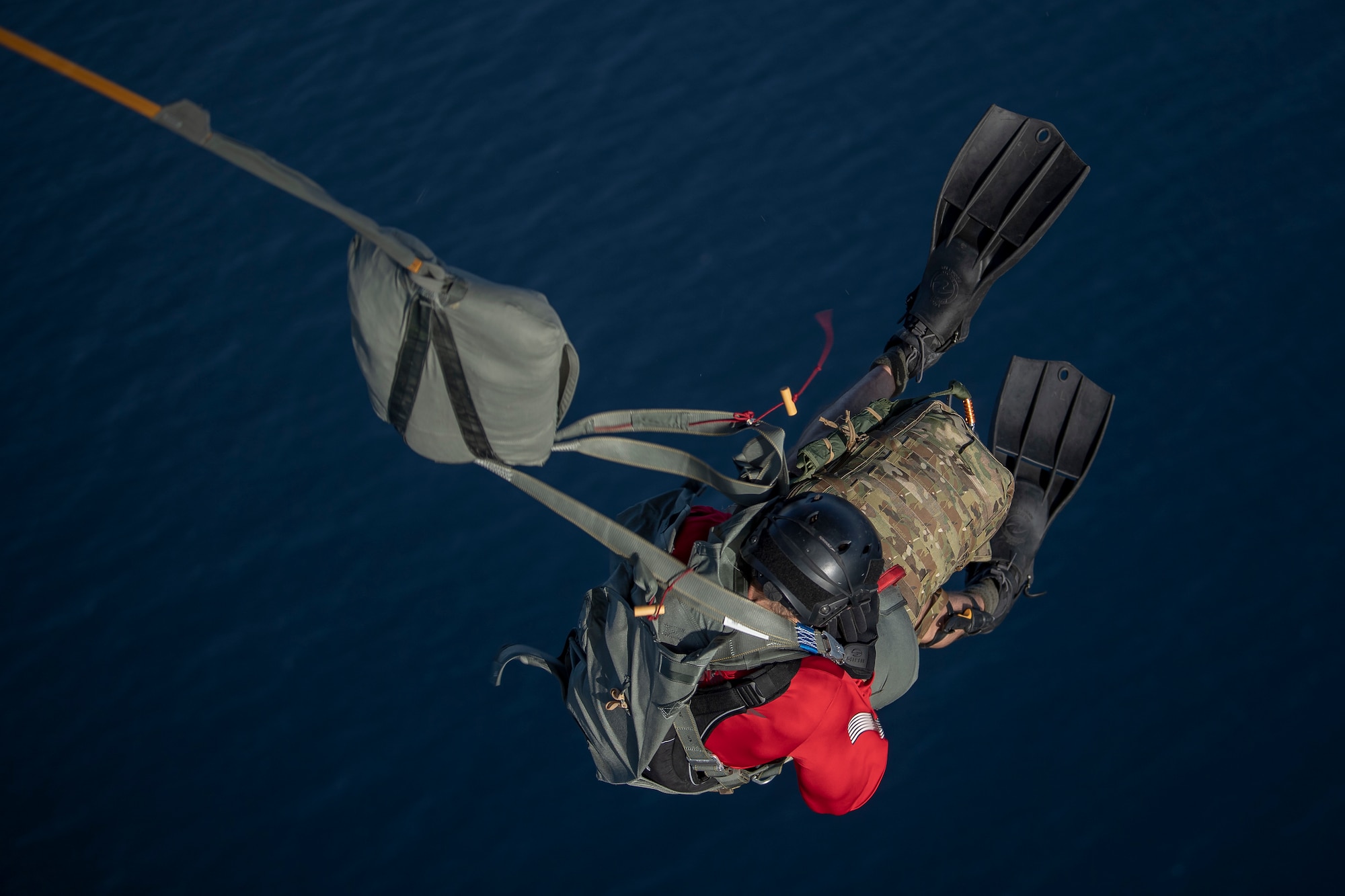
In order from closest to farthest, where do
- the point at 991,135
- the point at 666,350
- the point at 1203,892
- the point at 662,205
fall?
the point at 991,135, the point at 1203,892, the point at 666,350, the point at 662,205

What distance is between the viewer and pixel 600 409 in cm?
733

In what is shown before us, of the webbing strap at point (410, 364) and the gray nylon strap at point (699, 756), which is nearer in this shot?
the webbing strap at point (410, 364)

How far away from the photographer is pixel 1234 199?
25.5 ft

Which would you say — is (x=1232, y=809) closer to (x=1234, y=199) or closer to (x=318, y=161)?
(x=1234, y=199)

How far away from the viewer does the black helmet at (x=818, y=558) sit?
12.2 feet

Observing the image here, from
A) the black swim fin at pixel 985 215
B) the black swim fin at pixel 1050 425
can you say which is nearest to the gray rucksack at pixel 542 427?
the black swim fin at pixel 985 215

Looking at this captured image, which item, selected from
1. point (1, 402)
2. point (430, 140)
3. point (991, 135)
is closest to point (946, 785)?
point (991, 135)

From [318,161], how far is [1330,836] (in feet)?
28.2

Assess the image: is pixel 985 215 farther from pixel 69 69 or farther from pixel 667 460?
pixel 69 69

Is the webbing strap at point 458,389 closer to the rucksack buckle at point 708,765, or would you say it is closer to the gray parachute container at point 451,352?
the gray parachute container at point 451,352

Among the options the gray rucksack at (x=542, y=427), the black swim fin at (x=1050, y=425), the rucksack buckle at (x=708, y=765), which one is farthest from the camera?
the black swim fin at (x=1050, y=425)

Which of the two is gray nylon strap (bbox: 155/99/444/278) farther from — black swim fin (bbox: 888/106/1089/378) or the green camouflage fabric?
black swim fin (bbox: 888/106/1089/378)

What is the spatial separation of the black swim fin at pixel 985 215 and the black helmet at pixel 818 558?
1.90 meters

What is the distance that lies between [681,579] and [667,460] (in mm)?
573
